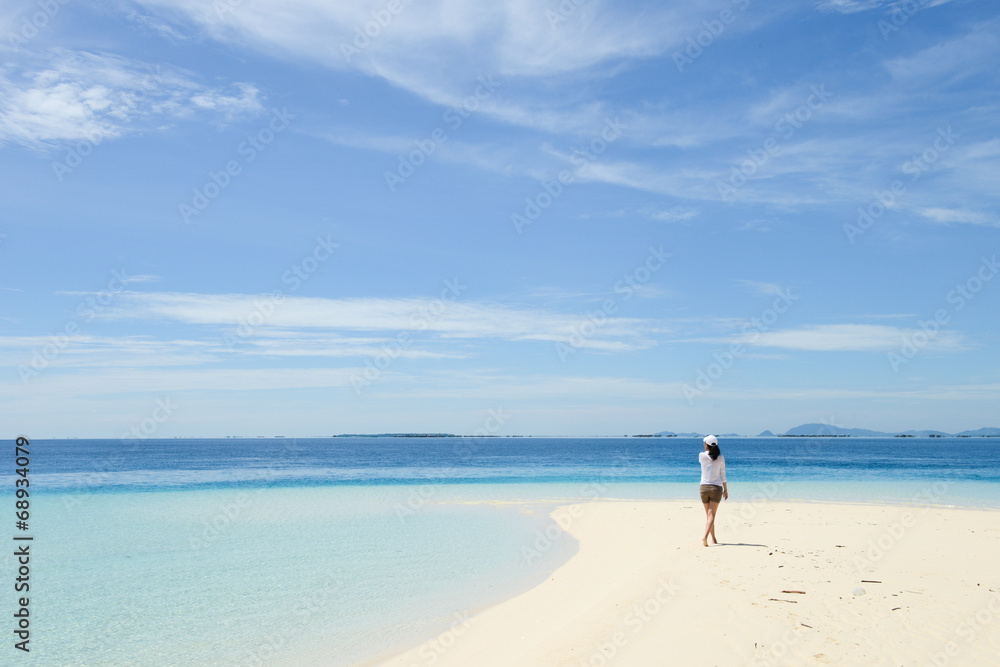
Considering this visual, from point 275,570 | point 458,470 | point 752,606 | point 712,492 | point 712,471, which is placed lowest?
point 458,470

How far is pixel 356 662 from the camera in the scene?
25.1 ft

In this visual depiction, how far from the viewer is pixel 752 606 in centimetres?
771

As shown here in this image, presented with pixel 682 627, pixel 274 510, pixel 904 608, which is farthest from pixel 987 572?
pixel 274 510

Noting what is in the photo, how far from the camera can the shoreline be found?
651cm

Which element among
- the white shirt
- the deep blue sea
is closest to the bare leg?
the white shirt

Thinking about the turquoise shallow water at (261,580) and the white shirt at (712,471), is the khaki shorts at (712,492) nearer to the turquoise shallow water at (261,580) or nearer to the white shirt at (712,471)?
the white shirt at (712,471)

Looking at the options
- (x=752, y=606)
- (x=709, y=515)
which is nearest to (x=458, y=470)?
(x=709, y=515)

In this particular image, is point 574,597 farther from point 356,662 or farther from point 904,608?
point 904,608

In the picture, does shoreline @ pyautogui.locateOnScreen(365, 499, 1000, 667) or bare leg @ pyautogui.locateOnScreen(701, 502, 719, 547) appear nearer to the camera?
shoreline @ pyautogui.locateOnScreen(365, 499, 1000, 667)

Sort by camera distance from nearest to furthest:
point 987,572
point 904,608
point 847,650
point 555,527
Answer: point 847,650, point 904,608, point 987,572, point 555,527

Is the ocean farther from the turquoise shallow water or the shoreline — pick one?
the shoreline

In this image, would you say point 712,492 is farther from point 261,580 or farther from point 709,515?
point 261,580

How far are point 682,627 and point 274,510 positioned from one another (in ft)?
63.4

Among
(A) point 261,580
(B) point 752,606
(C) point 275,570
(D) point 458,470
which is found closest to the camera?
(B) point 752,606
